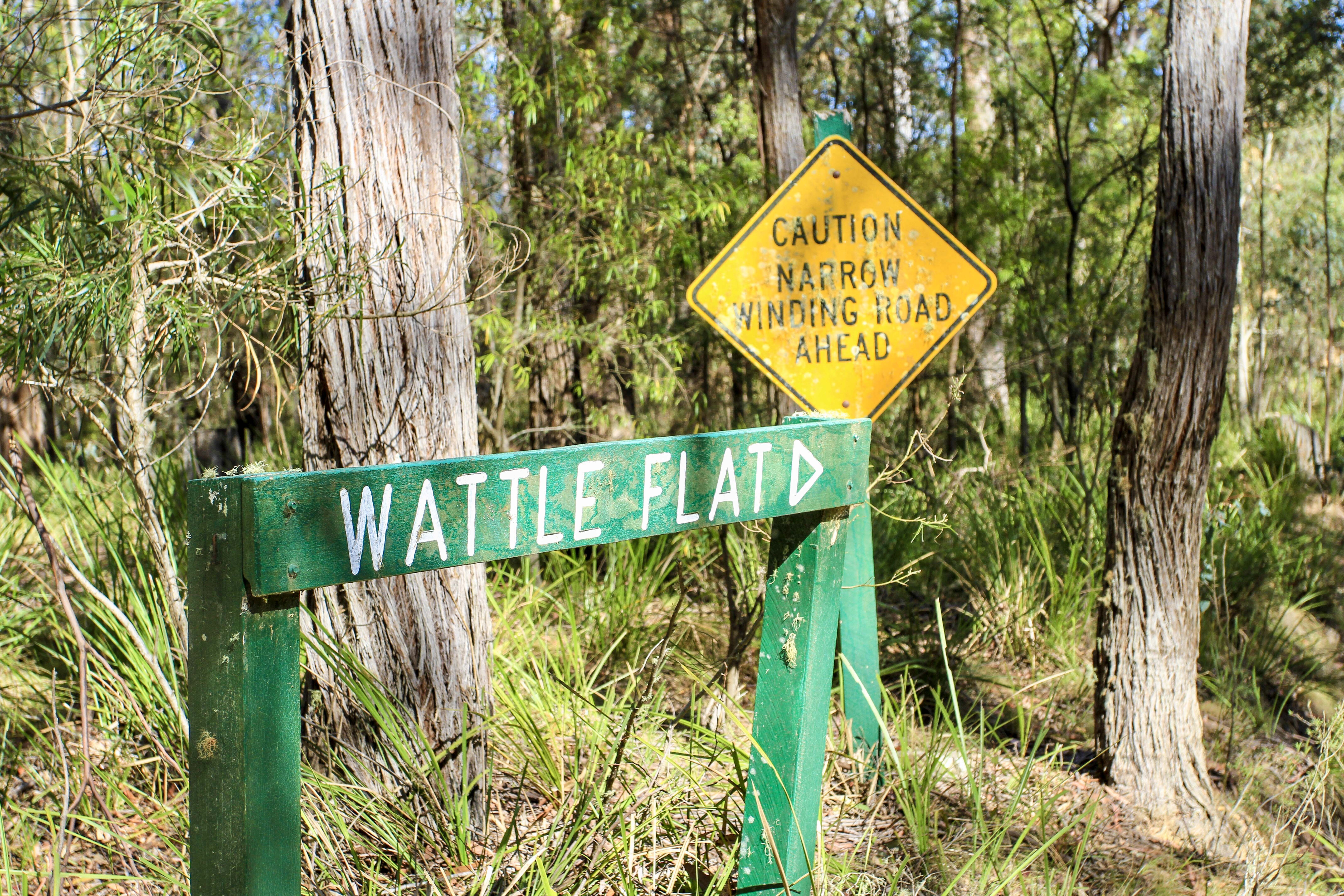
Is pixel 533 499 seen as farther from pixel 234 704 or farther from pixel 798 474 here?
pixel 798 474

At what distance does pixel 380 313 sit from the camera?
114 inches

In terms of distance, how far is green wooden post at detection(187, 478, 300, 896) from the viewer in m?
1.36

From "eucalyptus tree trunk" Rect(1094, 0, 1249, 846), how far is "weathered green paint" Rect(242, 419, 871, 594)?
190 centimetres

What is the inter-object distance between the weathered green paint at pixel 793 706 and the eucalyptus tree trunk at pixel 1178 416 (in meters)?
1.96

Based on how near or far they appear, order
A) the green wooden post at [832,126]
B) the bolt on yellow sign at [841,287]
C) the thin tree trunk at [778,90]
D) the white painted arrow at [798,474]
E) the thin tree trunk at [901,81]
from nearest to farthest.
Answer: the white painted arrow at [798,474] < the bolt on yellow sign at [841,287] < the green wooden post at [832,126] < the thin tree trunk at [778,90] < the thin tree trunk at [901,81]

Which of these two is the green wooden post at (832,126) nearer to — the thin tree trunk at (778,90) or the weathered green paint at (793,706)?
the weathered green paint at (793,706)

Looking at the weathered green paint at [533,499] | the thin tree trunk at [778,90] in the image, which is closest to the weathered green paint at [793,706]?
the weathered green paint at [533,499]

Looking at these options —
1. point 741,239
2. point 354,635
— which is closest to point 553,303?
point 741,239

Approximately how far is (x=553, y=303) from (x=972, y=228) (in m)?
3.63

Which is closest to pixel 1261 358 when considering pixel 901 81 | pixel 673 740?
pixel 901 81

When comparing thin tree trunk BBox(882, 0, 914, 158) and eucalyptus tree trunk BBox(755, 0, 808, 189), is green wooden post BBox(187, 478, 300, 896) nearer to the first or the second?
eucalyptus tree trunk BBox(755, 0, 808, 189)

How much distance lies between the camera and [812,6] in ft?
37.2

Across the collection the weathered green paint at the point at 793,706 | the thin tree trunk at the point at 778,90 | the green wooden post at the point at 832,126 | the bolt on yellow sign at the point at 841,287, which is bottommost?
the weathered green paint at the point at 793,706

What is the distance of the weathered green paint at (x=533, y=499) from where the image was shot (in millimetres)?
1398
